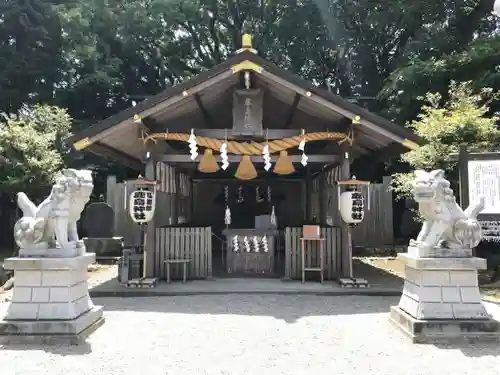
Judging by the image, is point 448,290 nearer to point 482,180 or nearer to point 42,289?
point 482,180

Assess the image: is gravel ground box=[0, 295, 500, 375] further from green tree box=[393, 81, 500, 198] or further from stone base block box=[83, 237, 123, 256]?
stone base block box=[83, 237, 123, 256]

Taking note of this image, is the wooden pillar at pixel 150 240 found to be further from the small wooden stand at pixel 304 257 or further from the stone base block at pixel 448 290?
the stone base block at pixel 448 290

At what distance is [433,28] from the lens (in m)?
19.3

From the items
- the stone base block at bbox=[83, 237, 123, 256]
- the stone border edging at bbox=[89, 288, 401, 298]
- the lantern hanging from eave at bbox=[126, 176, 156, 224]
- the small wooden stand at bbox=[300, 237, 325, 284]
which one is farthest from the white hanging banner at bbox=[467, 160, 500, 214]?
the stone base block at bbox=[83, 237, 123, 256]

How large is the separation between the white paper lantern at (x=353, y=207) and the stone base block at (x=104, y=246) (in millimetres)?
8732

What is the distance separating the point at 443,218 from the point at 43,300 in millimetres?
5244

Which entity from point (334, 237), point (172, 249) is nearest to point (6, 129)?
point (172, 249)

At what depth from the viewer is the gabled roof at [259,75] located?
941 cm

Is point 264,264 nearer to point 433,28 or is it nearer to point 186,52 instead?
point 433,28

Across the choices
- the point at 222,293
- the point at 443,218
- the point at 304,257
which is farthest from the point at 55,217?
the point at 304,257

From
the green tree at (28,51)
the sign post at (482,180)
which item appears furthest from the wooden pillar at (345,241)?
the green tree at (28,51)

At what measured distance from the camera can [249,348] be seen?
5617mm

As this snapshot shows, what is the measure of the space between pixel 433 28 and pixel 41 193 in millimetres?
16383

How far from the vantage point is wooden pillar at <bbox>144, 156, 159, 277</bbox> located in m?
10.1
